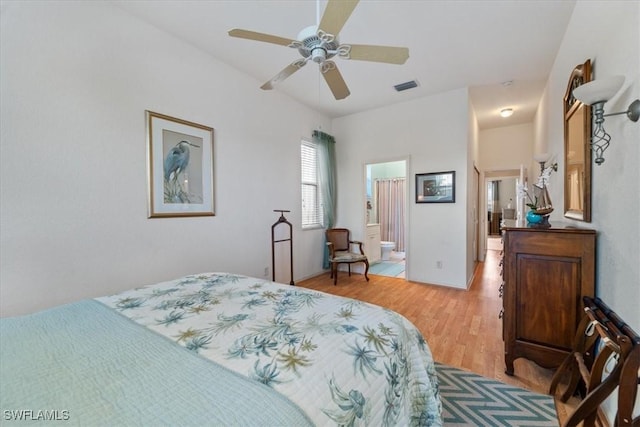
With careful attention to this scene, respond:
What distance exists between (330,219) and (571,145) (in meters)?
3.30

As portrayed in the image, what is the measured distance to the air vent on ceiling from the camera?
142 inches

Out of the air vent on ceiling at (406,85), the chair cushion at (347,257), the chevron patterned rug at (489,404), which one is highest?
the air vent on ceiling at (406,85)

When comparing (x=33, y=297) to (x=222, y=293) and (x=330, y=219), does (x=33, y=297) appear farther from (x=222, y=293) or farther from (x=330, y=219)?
(x=330, y=219)

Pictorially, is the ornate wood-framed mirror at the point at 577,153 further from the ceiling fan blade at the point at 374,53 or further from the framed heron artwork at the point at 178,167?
the framed heron artwork at the point at 178,167

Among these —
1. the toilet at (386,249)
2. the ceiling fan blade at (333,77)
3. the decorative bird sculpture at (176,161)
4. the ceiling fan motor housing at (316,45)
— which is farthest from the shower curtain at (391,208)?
the ceiling fan motor housing at (316,45)

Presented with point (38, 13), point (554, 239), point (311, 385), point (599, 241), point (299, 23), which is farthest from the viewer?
point (299, 23)

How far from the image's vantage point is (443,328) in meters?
2.63

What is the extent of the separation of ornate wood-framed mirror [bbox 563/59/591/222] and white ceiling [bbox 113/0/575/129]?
2.77 ft

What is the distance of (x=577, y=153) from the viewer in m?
2.01

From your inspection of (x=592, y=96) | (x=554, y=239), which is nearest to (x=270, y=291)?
(x=554, y=239)

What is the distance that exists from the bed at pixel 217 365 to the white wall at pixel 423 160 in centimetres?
304

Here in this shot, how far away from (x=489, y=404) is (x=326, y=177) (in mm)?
3698

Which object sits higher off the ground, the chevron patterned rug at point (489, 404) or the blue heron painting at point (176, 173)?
the blue heron painting at point (176, 173)

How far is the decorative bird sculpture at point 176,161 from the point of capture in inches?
101
